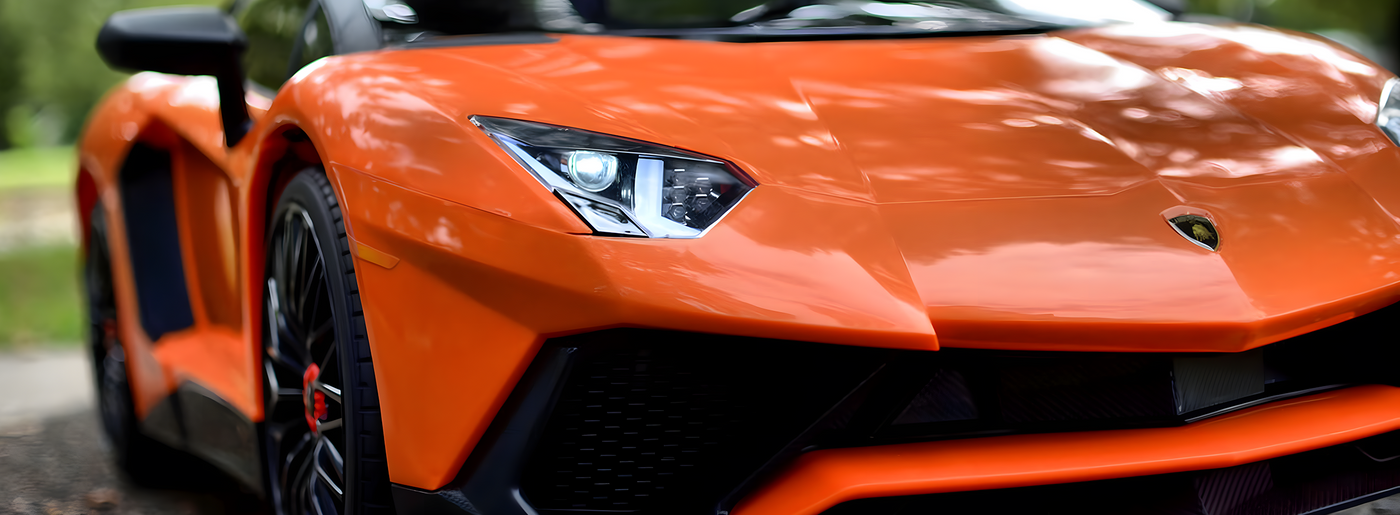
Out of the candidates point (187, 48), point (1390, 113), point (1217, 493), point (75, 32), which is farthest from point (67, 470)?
point (75, 32)

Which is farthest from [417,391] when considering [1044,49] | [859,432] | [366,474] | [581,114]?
[1044,49]

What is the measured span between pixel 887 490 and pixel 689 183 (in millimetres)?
471

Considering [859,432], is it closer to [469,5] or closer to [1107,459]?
[1107,459]

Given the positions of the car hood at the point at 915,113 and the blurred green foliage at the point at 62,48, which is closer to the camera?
the car hood at the point at 915,113

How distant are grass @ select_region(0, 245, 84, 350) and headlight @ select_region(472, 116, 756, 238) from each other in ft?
12.6

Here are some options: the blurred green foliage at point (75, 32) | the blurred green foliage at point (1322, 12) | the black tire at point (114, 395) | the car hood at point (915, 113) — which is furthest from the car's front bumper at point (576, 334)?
the blurred green foliage at point (75, 32)

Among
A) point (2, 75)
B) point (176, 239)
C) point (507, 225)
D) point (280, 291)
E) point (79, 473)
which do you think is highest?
point (507, 225)

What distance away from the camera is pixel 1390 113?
6.74 ft

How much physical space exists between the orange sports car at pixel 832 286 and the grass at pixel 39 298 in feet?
12.0

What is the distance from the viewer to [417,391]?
1.66m

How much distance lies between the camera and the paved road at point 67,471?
2995 mm

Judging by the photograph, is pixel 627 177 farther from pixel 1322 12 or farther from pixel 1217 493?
pixel 1322 12

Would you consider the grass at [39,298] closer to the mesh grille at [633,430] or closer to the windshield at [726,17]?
the windshield at [726,17]

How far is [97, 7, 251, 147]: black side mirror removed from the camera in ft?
7.89
